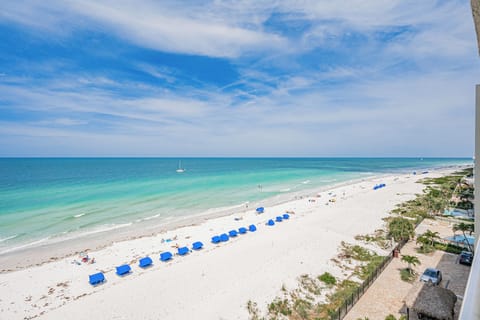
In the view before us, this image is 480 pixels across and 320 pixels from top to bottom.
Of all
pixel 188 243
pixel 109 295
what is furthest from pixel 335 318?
pixel 188 243

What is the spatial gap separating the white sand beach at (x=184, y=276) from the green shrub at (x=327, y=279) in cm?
66

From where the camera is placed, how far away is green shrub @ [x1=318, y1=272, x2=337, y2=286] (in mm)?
12003

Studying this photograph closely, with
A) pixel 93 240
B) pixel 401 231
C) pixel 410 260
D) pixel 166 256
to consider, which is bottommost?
pixel 93 240

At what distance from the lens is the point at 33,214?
27.1 meters

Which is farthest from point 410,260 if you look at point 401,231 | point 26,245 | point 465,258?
point 26,245

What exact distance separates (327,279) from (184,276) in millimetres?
7731

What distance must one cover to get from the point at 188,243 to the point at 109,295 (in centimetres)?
733

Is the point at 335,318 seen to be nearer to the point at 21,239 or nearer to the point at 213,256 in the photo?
the point at 213,256

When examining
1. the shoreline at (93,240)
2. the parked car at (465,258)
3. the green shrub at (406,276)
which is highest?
the parked car at (465,258)

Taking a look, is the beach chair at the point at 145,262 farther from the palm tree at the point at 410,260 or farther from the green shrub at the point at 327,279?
the palm tree at the point at 410,260

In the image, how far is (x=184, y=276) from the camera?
13.8m

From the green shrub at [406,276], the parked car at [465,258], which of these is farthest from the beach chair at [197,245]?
the parked car at [465,258]

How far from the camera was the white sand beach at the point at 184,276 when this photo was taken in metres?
11.2

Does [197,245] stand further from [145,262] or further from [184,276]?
[184,276]
